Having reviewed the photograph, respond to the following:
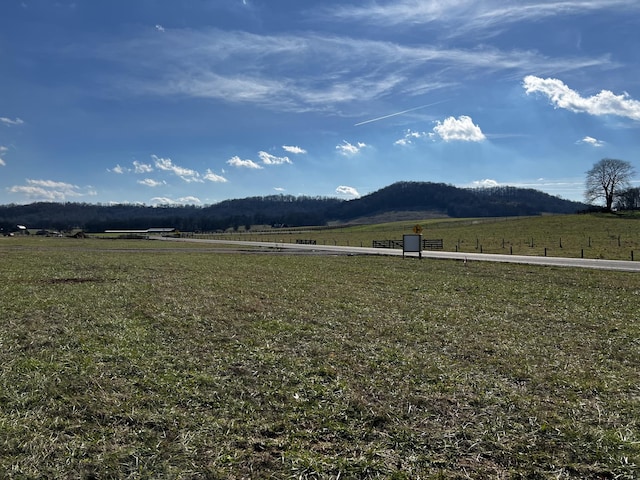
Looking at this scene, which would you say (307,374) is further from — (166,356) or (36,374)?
(36,374)

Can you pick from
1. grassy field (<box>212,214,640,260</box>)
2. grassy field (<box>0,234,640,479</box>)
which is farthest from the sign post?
grassy field (<box>0,234,640,479</box>)

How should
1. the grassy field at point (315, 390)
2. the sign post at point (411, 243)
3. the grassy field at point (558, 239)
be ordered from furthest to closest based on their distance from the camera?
1. the grassy field at point (558, 239)
2. the sign post at point (411, 243)
3. the grassy field at point (315, 390)

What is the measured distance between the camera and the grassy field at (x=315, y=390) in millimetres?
4777

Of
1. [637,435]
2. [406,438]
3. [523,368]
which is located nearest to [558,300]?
[523,368]

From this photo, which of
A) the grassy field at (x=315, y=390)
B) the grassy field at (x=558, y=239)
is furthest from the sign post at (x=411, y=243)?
the grassy field at (x=315, y=390)

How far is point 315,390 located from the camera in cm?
679

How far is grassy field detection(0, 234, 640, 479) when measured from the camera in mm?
4777

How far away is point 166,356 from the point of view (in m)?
8.43

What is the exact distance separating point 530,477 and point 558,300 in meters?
13.3

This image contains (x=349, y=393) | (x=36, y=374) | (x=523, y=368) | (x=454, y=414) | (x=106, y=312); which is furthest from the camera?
(x=106, y=312)

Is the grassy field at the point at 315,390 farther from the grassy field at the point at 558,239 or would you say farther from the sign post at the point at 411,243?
the grassy field at the point at 558,239

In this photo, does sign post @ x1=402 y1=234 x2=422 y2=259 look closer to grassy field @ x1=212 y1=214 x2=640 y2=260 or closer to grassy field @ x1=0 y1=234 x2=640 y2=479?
grassy field @ x1=212 y1=214 x2=640 y2=260

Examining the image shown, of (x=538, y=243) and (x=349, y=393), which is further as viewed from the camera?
(x=538, y=243)

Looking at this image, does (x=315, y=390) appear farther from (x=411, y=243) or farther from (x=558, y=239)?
(x=558, y=239)
